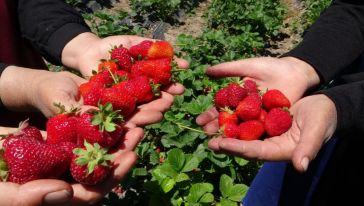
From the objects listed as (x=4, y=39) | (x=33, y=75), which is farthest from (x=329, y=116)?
(x=4, y=39)

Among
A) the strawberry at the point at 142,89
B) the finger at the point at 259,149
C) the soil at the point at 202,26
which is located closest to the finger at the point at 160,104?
the strawberry at the point at 142,89

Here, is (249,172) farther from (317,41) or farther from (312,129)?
(312,129)

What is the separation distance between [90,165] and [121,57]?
849 mm

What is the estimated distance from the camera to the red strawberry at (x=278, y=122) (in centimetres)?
204

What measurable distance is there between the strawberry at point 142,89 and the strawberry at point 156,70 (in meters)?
0.05

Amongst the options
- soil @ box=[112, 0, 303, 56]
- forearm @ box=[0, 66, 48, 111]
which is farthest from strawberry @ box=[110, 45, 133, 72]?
→ soil @ box=[112, 0, 303, 56]

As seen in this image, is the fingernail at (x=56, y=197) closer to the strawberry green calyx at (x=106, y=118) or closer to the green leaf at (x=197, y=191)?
the strawberry green calyx at (x=106, y=118)

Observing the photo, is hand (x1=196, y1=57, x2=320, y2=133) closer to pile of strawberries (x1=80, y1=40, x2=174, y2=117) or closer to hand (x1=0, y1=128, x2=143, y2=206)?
pile of strawberries (x1=80, y1=40, x2=174, y2=117)

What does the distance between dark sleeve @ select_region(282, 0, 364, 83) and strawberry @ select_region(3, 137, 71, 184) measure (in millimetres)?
1419

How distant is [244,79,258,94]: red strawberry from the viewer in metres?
2.30

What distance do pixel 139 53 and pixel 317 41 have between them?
3.22ft

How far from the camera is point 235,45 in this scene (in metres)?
4.98

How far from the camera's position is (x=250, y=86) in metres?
2.32

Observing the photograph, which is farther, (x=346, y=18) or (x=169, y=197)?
(x=169, y=197)
